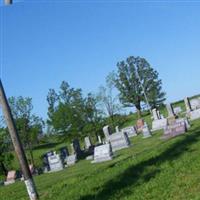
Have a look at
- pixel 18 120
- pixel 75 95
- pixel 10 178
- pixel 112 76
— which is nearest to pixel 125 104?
pixel 112 76

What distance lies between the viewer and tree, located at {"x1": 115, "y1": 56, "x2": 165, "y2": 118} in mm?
87312

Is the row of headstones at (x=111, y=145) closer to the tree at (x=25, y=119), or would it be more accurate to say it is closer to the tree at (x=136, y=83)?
the tree at (x=25, y=119)

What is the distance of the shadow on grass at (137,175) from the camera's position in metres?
11.9

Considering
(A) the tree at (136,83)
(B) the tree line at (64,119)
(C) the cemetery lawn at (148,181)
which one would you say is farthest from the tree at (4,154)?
(A) the tree at (136,83)

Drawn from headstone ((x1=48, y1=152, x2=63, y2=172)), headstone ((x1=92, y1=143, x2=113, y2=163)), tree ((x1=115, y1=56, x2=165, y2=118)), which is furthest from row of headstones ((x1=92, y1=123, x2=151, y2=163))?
tree ((x1=115, y1=56, x2=165, y2=118))

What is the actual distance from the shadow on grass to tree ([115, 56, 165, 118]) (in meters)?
70.0

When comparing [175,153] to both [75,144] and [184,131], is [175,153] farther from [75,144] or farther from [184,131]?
[75,144]

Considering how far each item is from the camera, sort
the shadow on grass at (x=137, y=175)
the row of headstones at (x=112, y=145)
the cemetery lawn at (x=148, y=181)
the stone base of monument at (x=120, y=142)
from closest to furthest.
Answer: the cemetery lawn at (x=148, y=181) < the shadow on grass at (x=137, y=175) < the row of headstones at (x=112, y=145) < the stone base of monument at (x=120, y=142)

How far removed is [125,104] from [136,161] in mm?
73703

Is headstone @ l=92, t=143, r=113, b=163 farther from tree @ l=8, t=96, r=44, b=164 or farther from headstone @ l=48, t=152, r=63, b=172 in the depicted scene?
tree @ l=8, t=96, r=44, b=164

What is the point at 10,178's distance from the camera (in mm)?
30484

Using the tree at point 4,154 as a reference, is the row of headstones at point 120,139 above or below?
below

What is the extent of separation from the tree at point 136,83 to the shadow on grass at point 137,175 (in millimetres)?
69952

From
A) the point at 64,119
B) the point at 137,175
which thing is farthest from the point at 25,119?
the point at 137,175
